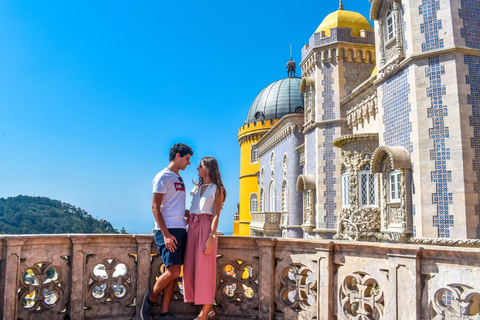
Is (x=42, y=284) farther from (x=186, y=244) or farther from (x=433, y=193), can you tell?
(x=433, y=193)

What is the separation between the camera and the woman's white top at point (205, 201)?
459cm

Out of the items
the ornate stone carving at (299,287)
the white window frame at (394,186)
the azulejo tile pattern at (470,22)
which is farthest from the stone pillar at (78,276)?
the azulejo tile pattern at (470,22)

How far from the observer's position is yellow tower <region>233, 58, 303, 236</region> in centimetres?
3900

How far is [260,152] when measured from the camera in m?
35.3

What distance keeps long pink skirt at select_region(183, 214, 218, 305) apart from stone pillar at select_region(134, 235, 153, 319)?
2.36 ft

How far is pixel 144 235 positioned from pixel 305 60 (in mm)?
18295

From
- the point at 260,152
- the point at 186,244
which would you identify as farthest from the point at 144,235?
the point at 260,152

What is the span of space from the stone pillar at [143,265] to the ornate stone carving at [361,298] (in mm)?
2407

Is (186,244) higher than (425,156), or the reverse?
(425,156)

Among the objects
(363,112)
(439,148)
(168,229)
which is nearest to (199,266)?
(168,229)

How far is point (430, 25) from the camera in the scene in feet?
36.8

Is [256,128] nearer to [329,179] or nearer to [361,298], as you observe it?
[329,179]

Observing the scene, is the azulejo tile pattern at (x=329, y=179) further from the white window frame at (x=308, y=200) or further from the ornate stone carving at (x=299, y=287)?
the ornate stone carving at (x=299, y=287)

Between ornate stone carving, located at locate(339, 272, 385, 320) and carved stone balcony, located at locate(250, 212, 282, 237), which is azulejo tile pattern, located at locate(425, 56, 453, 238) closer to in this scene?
ornate stone carving, located at locate(339, 272, 385, 320)
